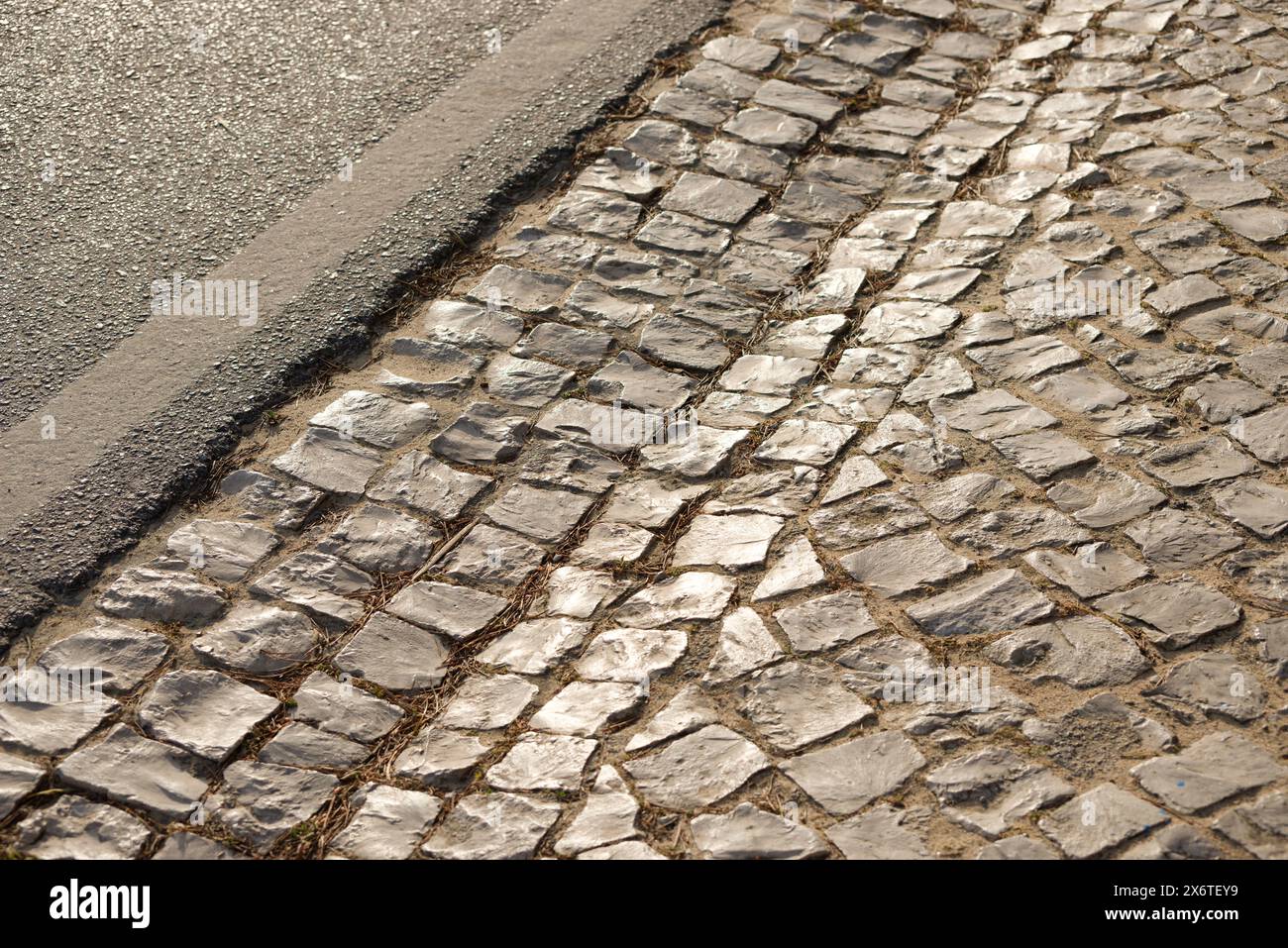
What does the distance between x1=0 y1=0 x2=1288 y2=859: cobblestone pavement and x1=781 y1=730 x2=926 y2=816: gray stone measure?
0.01m

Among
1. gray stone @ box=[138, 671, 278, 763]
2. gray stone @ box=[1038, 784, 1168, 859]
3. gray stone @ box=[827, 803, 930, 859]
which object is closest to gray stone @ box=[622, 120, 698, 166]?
gray stone @ box=[138, 671, 278, 763]

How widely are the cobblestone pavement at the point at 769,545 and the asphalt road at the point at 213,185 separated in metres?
0.28

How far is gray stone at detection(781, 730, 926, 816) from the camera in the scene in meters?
3.46

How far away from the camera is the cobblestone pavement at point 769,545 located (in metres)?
3.48

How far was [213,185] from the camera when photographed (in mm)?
5738

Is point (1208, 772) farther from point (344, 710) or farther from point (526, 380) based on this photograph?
point (526, 380)

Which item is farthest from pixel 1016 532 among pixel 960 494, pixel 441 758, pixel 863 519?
pixel 441 758

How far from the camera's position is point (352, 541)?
4309 millimetres

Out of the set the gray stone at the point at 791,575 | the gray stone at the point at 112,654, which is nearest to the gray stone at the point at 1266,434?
the gray stone at the point at 791,575

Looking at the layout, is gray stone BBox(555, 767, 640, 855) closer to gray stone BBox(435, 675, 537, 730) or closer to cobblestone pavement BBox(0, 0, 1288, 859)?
cobblestone pavement BBox(0, 0, 1288, 859)

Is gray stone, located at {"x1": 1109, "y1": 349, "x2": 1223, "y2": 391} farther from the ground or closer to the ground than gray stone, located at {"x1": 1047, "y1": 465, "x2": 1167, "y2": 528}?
farther from the ground
